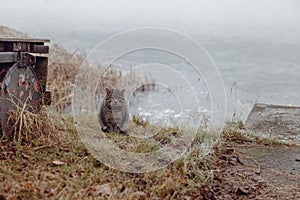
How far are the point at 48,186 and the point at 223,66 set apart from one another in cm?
353

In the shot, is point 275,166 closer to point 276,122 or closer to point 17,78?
point 276,122

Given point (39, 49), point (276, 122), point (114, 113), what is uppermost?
point (39, 49)

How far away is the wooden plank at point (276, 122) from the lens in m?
2.40

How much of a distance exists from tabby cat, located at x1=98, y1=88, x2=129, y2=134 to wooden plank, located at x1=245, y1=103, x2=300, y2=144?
2.69ft

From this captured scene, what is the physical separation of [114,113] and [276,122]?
113cm

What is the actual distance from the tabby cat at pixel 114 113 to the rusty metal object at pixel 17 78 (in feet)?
1.23

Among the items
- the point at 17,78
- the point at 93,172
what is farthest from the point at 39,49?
the point at 93,172

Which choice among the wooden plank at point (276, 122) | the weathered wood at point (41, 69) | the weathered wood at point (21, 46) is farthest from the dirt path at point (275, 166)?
the weathered wood at point (21, 46)

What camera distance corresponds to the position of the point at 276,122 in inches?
103

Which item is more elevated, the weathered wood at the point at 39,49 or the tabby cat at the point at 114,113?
the weathered wood at the point at 39,49

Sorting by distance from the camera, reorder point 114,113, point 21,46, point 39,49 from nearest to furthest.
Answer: point 21,46
point 39,49
point 114,113

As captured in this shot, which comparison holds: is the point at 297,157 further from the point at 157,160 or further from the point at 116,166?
the point at 116,166

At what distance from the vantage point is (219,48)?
504 cm

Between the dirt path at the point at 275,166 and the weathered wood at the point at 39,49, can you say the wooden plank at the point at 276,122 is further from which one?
the weathered wood at the point at 39,49
